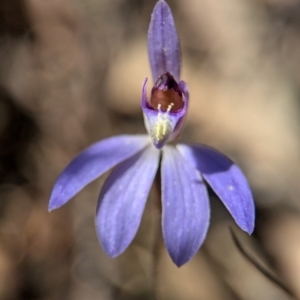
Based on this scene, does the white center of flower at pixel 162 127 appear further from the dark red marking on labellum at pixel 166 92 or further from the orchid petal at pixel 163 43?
the orchid petal at pixel 163 43

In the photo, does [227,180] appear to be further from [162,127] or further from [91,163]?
[91,163]

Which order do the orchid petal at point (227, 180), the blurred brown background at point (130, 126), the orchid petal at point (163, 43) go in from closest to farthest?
1. the orchid petal at point (227, 180)
2. the orchid petal at point (163, 43)
3. the blurred brown background at point (130, 126)

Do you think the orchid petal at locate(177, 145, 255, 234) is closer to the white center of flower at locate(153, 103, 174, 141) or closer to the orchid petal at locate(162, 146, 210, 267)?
the orchid petal at locate(162, 146, 210, 267)

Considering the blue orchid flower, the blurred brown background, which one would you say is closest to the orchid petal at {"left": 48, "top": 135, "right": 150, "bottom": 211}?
the blue orchid flower

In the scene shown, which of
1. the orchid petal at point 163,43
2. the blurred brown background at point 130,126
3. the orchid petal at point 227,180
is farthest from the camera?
the blurred brown background at point 130,126

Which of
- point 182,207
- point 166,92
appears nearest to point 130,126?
point 166,92

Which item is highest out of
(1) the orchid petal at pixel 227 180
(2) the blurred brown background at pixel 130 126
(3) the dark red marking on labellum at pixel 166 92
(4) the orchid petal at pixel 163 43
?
(4) the orchid petal at pixel 163 43

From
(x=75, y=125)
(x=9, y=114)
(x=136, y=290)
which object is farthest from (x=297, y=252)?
(x=9, y=114)

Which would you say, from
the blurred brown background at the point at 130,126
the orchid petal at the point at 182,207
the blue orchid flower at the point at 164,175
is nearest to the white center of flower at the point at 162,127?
the blue orchid flower at the point at 164,175
